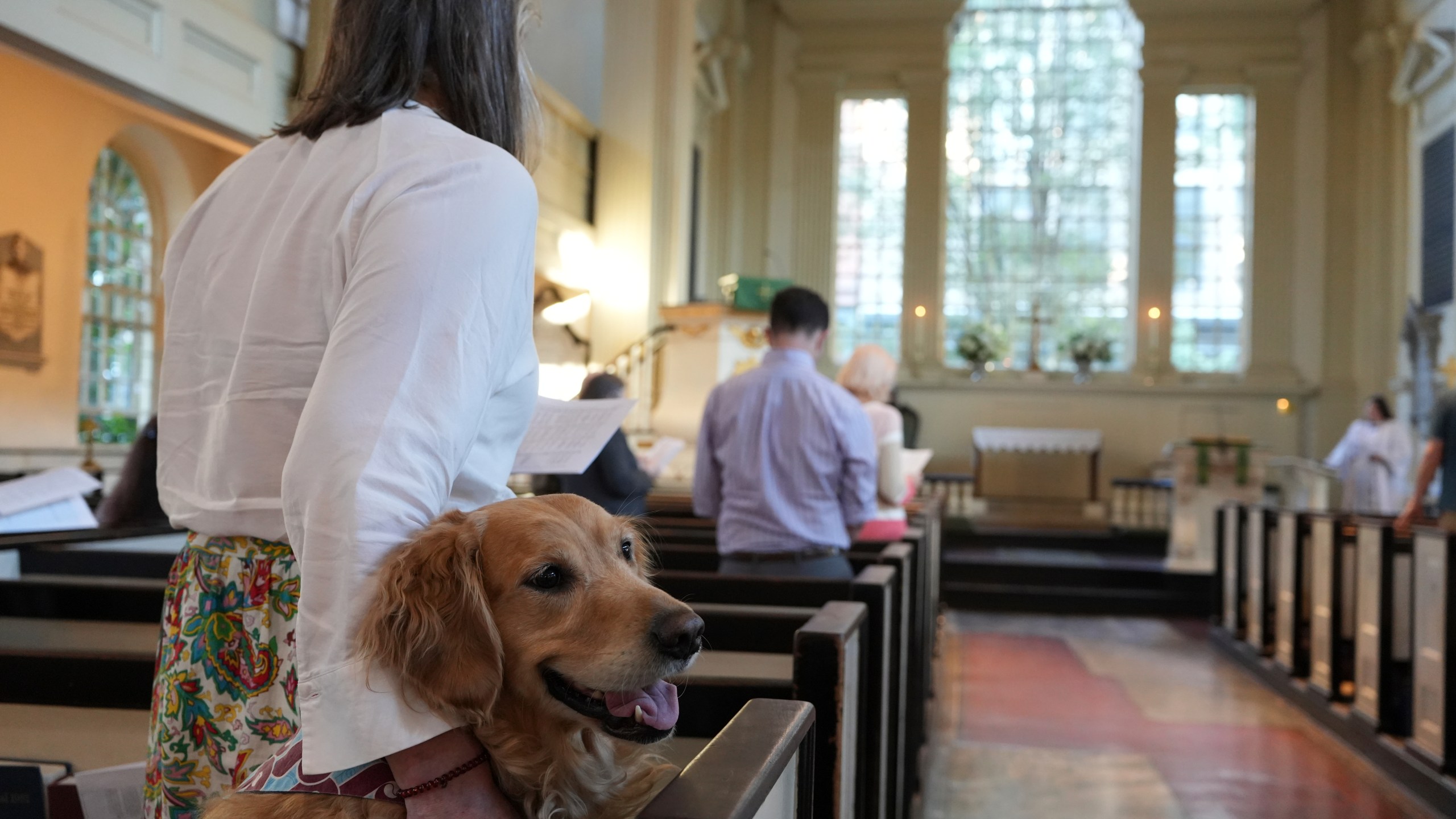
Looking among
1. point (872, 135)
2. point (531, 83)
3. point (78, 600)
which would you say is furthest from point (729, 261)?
point (531, 83)

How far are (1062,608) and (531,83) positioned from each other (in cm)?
857

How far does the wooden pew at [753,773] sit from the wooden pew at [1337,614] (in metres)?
4.94

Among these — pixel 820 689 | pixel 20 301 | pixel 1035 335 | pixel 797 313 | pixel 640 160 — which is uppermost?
pixel 640 160

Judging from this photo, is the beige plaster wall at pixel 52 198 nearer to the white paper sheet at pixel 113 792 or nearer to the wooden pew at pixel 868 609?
the wooden pew at pixel 868 609

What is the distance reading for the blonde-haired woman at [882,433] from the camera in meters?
3.97

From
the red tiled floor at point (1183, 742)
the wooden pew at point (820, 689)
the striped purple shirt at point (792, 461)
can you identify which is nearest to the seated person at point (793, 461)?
the striped purple shirt at point (792, 461)

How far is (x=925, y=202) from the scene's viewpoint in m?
15.0

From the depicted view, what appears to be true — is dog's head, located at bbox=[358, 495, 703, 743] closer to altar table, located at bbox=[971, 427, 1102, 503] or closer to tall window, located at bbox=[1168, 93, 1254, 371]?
altar table, located at bbox=[971, 427, 1102, 503]

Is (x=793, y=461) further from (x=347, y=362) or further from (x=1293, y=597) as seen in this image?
(x=1293, y=597)

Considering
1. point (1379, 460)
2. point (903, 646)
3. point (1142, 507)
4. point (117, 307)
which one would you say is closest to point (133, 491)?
point (903, 646)

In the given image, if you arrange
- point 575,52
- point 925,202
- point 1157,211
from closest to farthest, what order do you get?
point 575,52 → point 1157,211 → point 925,202

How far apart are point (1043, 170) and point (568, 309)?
26.3 ft

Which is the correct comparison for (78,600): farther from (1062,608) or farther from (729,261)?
(729,261)

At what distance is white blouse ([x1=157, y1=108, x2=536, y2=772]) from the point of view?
33.9 inches
